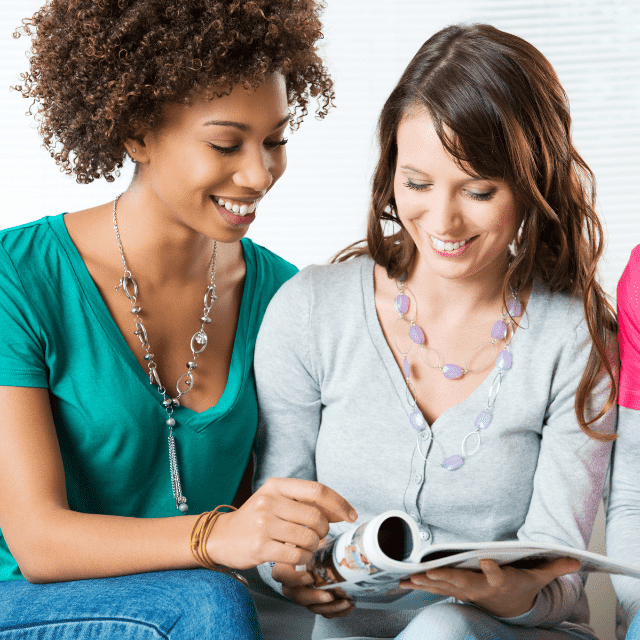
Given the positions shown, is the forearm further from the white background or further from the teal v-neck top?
the white background

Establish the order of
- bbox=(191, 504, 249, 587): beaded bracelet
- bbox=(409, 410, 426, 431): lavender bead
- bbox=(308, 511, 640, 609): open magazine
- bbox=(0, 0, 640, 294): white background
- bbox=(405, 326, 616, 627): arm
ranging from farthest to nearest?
bbox=(0, 0, 640, 294): white background, bbox=(409, 410, 426, 431): lavender bead, bbox=(405, 326, 616, 627): arm, bbox=(191, 504, 249, 587): beaded bracelet, bbox=(308, 511, 640, 609): open magazine

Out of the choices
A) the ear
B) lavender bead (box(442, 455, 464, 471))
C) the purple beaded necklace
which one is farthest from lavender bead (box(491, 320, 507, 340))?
the ear

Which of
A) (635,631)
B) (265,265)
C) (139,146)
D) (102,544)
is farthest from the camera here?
(265,265)

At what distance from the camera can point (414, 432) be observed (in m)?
1.28

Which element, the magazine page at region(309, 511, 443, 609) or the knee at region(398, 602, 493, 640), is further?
the knee at region(398, 602, 493, 640)

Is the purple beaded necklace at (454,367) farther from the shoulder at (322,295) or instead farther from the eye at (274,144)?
the eye at (274,144)

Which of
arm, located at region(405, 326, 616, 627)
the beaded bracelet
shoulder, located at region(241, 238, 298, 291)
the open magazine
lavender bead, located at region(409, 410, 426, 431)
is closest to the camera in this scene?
the open magazine

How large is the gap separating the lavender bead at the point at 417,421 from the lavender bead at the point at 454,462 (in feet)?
0.23

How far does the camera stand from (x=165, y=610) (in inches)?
40.1

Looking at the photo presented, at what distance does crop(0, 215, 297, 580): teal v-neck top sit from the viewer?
1199 mm

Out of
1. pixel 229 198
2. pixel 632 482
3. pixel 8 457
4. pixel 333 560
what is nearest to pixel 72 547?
pixel 8 457

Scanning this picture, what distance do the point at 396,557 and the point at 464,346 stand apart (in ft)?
1.57

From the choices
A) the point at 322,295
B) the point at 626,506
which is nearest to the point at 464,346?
the point at 322,295

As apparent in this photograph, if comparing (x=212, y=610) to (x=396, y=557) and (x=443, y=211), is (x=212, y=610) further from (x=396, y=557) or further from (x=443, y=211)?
(x=443, y=211)
